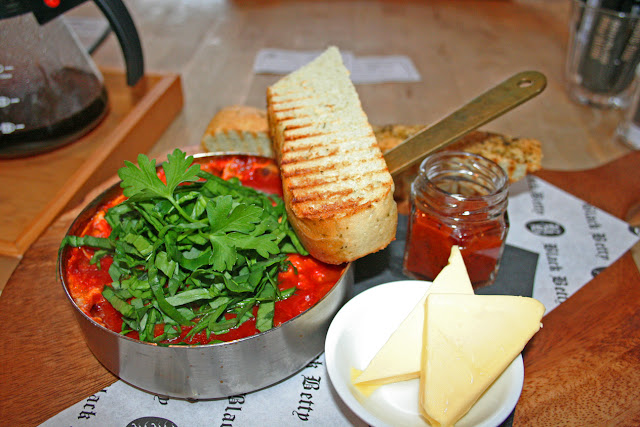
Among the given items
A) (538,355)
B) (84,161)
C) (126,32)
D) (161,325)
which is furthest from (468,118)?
(84,161)

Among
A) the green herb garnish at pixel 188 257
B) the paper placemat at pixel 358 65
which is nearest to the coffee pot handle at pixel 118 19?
the green herb garnish at pixel 188 257

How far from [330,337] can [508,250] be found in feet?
2.46

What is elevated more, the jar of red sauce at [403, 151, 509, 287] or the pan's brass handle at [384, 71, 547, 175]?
the pan's brass handle at [384, 71, 547, 175]

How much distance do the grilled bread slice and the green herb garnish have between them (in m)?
0.12

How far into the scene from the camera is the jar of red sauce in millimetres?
1476

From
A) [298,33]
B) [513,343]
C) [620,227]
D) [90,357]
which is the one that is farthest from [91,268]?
[298,33]

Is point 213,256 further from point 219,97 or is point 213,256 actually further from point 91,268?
point 219,97

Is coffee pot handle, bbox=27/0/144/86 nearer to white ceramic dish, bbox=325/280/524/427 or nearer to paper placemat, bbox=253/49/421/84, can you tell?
paper placemat, bbox=253/49/421/84

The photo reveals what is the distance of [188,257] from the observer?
52.4 inches

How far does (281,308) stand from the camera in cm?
131

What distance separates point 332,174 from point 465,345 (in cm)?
53

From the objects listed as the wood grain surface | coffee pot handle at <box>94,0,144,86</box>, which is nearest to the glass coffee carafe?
Answer: coffee pot handle at <box>94,0,144,86</box>

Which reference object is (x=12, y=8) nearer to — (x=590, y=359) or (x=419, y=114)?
(x=419, y=114)

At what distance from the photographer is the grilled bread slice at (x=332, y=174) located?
4.17 feet
